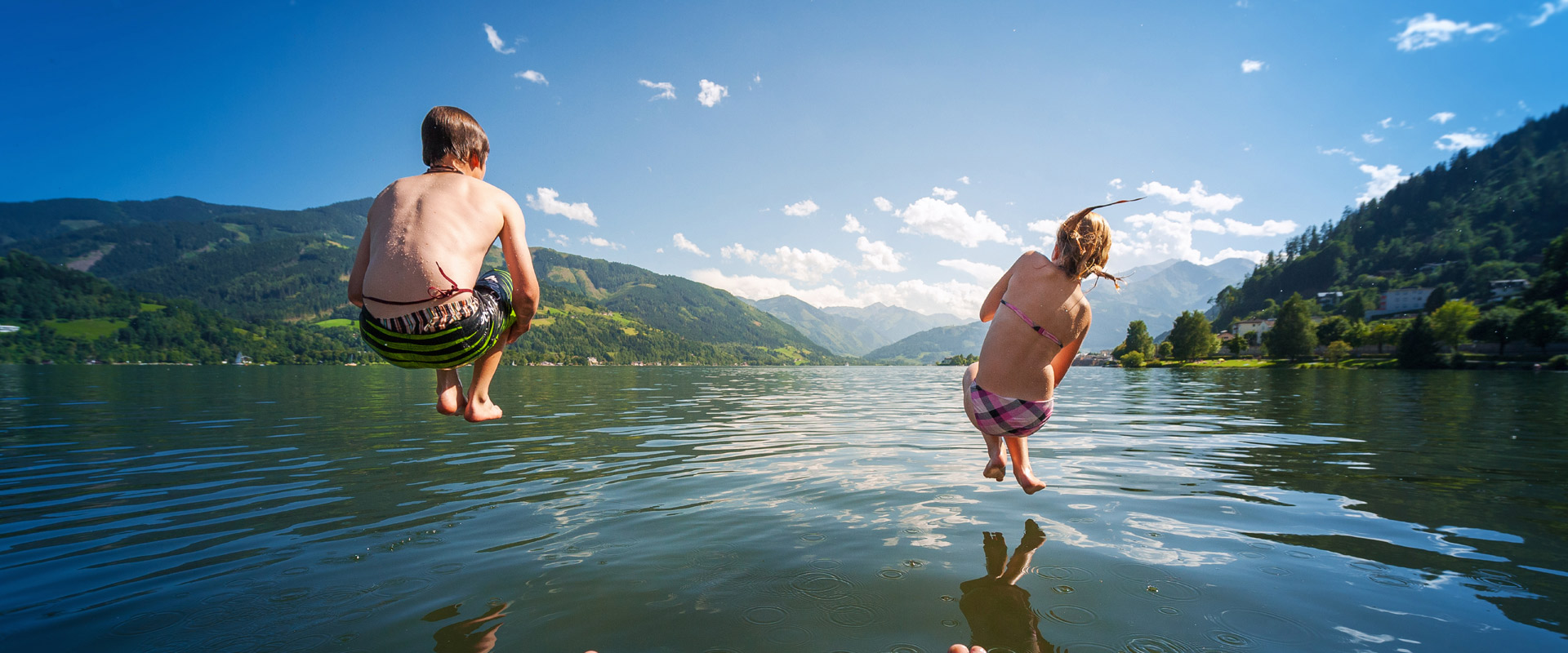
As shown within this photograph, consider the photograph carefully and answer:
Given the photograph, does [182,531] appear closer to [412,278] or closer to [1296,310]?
[412,278]

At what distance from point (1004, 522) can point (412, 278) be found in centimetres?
593

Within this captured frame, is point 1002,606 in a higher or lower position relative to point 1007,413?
lower

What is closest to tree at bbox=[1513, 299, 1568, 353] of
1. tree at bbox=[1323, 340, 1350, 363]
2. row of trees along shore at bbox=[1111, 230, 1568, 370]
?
row of trees along shore at bbox=[1111, 230, 1568, 370]

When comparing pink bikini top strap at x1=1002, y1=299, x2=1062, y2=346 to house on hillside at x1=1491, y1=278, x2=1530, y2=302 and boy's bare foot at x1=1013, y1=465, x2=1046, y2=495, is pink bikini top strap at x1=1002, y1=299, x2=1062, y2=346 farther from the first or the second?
house on hillside at x1=1491, y1=278, x2=1530, y2=302

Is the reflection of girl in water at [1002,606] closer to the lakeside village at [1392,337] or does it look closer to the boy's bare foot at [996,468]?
the boy's bare foot at [996,468]

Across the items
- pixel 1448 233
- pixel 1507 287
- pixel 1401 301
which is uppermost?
pixel 1448 233

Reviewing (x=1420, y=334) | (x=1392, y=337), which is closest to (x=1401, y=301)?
(x=1392, y=337)

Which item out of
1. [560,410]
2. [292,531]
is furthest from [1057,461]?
[560,410]

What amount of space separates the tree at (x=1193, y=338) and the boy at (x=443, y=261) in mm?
118474

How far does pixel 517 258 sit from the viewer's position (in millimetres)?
3738

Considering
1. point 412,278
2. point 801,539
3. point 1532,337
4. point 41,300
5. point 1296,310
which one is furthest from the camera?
point 41,300

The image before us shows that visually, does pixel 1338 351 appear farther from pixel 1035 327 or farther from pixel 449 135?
pixel 449 135

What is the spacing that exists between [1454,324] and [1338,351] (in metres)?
12.3

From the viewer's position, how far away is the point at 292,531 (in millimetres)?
6457
